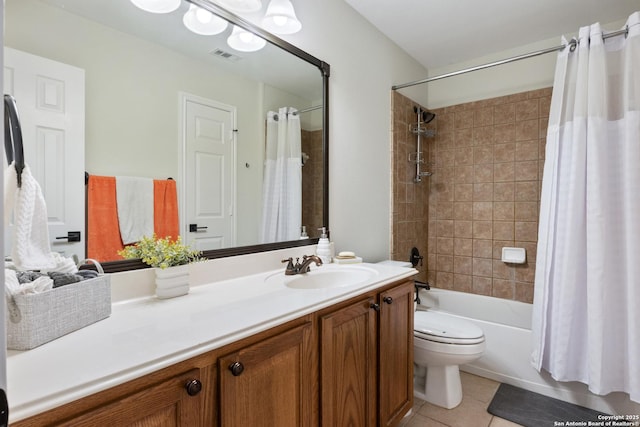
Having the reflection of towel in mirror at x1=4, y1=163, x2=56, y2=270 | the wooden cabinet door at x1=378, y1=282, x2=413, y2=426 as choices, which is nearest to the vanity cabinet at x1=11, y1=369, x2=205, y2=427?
the reflection of towel in mirror at x1=4, y1=163, x2=56, y2=270

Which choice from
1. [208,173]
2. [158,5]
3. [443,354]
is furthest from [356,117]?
[443,354]

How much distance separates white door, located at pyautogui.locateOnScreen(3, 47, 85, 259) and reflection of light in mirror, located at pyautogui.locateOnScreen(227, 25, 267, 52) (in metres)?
0.66

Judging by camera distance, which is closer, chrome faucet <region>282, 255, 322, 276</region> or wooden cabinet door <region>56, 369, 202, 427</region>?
wooden cabinet door <region>56, 369, 202, 427</region>

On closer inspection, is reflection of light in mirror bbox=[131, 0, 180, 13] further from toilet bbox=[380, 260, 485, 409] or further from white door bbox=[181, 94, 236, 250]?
toilet bbox=[380, 260, 485, 409]

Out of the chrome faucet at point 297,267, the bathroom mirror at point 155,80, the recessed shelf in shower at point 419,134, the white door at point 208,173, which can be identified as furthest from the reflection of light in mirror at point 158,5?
the recessed shelf in shower at point 419,134

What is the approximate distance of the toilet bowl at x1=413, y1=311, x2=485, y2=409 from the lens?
1.86 metres

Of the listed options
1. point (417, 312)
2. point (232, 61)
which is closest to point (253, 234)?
point (232, 61)

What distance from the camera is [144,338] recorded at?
2.53 ft

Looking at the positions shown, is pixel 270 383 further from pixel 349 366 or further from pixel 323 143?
pixel 323 143

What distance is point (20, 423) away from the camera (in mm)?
514

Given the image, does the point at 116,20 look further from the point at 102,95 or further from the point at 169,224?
the point at 169,224

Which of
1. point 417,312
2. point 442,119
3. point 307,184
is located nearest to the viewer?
point 307,184

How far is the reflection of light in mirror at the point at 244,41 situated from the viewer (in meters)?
1.46

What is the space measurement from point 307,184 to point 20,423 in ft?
4.98
